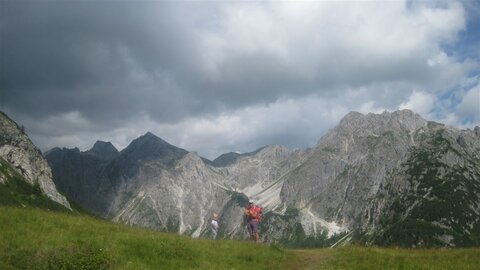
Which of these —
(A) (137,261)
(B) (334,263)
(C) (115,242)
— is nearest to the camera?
(A) (137,261)

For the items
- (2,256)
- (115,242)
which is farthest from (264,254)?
(2,256)

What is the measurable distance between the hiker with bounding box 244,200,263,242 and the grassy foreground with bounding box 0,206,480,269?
7638 millimetres

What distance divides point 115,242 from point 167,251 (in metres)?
2.57

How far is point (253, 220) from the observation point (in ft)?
119

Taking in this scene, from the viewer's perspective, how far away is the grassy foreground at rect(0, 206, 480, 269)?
19641 mm

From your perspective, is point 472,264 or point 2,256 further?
point 472,264

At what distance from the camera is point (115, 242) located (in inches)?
905

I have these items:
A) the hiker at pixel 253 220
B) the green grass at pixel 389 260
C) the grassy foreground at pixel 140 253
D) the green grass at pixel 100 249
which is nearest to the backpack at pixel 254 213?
the hiker at pixel 253 220

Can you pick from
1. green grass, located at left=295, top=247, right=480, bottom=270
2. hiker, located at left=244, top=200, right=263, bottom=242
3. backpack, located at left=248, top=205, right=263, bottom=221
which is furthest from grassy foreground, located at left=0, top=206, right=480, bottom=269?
backpack, located at left=248, top=205, right=263, bottom=221

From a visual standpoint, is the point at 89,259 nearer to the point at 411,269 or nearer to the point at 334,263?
the point at 334,263

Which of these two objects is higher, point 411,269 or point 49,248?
point 411,269

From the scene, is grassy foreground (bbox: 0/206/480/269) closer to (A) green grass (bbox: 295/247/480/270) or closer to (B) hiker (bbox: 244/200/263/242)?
(A) green grass (bbox: 295/247/480/270)

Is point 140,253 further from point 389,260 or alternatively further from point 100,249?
point 389,260

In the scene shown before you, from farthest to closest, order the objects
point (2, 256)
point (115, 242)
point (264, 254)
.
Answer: point (264, 254) → point (115, 242) → point (2, 256)
